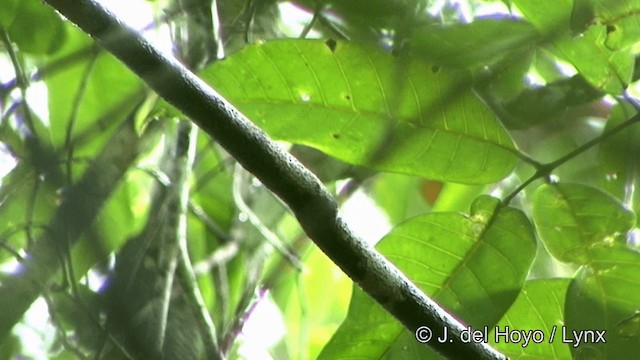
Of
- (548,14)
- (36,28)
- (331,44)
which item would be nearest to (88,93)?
(36,28)

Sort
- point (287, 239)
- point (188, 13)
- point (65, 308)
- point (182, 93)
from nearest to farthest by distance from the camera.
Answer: point (182, 93)
point (65, 308)
point (188, 13)
point (287, 239)

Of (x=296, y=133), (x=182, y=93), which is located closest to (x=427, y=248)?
(x=296, y=133)

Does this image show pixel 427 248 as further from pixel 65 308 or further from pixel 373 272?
pixel 65 308

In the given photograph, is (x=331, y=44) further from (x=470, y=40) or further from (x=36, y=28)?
(x=36, y=28)

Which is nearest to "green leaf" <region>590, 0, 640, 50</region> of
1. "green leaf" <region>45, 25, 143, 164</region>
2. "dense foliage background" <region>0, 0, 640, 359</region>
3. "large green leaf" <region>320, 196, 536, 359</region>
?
"dense foliage background" <region>0, 0, 640, 359</region>

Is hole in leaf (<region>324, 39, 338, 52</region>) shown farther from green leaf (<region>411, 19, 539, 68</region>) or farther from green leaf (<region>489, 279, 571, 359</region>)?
green leaf (<region>489, 279, 571, 359</region>)

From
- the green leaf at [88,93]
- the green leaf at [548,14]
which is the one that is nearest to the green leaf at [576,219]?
the green leaf at [548,14]
